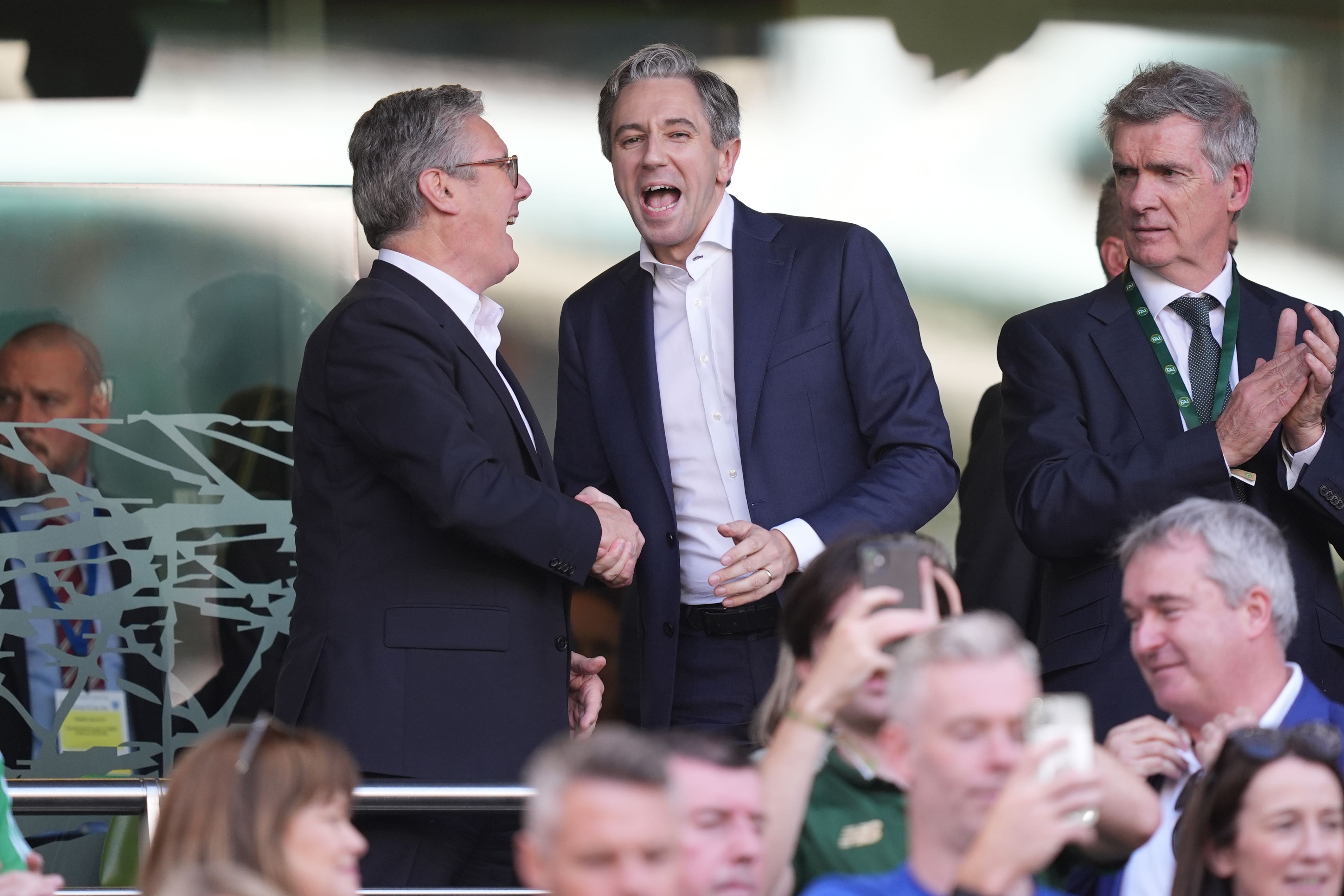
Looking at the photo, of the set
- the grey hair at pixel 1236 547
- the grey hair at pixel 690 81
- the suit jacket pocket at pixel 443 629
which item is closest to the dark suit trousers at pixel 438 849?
the suit jacket pocket at pixel 443 629

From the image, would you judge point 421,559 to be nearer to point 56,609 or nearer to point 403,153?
point 403,153

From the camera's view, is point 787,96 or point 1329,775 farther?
point 787,96

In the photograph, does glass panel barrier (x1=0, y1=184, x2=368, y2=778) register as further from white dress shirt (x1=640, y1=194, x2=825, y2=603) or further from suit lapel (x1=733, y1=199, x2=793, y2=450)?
suit lapel (x1=733, y1=199, x2=793, y2=450)

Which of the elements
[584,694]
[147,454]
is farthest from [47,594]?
[584,694]

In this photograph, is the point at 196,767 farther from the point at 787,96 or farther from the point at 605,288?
the point at 787,96

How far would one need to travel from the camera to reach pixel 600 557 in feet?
10.9

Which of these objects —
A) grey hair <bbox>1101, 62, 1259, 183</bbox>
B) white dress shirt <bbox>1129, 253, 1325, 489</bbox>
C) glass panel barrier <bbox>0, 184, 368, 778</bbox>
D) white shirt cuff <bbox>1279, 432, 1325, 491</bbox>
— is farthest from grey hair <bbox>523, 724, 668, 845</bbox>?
glass panel barrier <bbox>0, 184, 368, 778</bbox>

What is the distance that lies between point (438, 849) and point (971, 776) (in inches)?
54.2

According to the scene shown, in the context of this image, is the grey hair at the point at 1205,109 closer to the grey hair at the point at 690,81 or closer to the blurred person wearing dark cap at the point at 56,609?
the grey hair at the point at 690,81

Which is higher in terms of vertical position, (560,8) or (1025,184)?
(560,8)

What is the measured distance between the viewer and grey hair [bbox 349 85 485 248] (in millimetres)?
3539

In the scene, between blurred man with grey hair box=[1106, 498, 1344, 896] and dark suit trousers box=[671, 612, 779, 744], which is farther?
dark suit trousers box=[671, 612, 779, 744]

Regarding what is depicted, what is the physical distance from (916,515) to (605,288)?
3.01ft

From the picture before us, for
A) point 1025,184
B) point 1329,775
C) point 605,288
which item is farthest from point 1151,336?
point 1025,184
